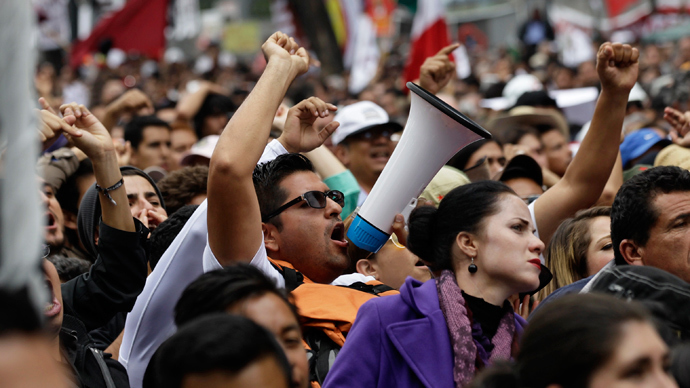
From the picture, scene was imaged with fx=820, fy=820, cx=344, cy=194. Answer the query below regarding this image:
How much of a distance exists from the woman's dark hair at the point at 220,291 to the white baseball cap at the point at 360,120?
3332mm

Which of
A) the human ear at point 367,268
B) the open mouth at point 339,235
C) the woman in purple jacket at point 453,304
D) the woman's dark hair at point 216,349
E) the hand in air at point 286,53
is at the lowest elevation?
the human ear at point 367,268

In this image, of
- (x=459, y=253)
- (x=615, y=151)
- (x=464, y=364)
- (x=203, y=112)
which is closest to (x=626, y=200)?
(x=615, y=151)

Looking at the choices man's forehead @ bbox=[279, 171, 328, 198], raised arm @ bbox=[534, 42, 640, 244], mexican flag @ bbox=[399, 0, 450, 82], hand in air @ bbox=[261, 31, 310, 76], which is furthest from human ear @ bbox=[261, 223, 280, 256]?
mexican flag @ bbox=[399, 0, 450, 82]

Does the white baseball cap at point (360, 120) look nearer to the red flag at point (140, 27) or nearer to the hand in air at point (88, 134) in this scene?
the hand in air at point (88, 134)

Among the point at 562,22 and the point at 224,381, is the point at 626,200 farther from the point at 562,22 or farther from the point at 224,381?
the point at 562,22

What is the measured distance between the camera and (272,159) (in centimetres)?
332

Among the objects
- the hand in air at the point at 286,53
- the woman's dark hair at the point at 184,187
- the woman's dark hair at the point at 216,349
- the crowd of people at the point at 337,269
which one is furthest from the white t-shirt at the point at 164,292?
the woman's dark hair at the point at 184,187

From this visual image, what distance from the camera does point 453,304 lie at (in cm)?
259

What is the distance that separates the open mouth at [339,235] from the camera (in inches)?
127

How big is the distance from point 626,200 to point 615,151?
1.05 ft

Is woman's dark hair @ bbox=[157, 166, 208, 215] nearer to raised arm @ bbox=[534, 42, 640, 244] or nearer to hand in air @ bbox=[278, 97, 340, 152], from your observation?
hand in air @ bbox=[278, 97, 340, 152]

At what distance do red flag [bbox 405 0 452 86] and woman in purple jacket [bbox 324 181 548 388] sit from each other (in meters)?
5.75

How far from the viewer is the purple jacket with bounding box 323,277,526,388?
8.21 ft

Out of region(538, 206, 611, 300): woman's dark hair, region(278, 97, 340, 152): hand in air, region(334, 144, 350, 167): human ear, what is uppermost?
region(278, 97, 340, 152): hand in air
